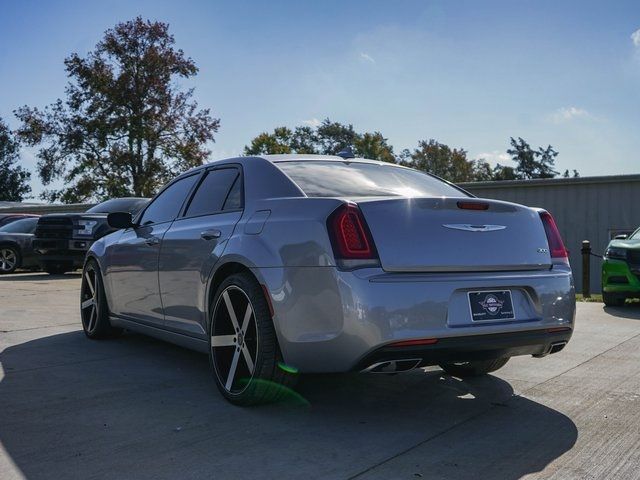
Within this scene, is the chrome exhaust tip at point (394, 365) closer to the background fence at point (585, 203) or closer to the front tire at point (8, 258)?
the front tire at point (8, 258)

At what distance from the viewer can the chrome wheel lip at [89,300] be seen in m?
6.05

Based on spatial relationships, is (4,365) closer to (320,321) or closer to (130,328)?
(130,328)

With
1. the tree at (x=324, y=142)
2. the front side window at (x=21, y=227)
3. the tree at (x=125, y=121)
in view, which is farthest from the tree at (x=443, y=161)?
the front side window at (x=21, y=227)

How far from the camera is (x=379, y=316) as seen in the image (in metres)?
3.18

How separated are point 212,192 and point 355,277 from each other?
170cm

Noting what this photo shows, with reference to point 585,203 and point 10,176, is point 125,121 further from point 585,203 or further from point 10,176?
point 10,176

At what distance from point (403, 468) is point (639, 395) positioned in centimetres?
202

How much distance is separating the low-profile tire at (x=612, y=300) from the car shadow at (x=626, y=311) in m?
0.10

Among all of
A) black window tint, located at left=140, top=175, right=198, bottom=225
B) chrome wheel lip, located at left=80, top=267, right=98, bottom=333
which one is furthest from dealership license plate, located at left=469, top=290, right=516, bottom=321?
chrome wheel lip, located at left=80, top=267, right=98, bottom=333

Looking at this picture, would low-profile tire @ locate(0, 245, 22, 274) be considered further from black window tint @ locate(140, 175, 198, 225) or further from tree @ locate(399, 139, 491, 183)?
tree @ locate(399, 139, 491, 183)

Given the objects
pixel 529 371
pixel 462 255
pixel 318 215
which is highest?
pixel 318 215

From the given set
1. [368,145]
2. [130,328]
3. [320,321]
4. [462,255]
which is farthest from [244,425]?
[368,145]

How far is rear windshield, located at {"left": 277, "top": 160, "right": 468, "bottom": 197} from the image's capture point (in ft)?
12.7

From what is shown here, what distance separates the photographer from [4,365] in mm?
4934
